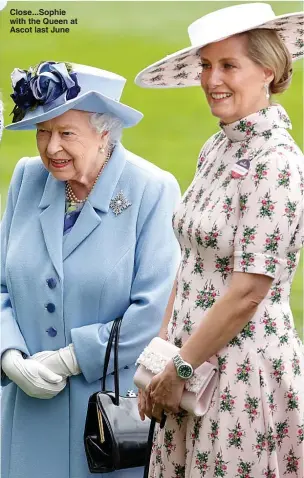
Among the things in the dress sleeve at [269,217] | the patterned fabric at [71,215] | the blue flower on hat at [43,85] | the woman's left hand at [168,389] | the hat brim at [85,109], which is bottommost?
the woman's left hand at [168,389]

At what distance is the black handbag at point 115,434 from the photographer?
394cm

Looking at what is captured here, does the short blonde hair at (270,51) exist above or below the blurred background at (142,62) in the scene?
above

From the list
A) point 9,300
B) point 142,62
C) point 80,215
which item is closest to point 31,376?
point 9,300

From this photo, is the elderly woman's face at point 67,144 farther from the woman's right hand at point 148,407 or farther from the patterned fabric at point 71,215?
the woman's right hand at point 148,407

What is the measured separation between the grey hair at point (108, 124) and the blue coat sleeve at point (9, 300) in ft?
1.31

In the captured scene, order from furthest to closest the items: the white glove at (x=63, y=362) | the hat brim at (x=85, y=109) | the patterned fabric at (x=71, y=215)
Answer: the patterned fabric at (x=71, y=215)
the white glove at (x=63, y=362)
the hat brim at (x=85, y=109)

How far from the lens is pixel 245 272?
3240 mm

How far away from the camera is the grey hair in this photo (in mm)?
4184

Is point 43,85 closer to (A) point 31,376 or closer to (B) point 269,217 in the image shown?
(A) point 31,376

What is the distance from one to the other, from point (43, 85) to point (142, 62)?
16.4ft

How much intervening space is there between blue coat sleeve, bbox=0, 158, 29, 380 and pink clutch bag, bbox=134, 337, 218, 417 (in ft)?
2.83

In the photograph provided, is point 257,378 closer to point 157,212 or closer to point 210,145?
point 210,145

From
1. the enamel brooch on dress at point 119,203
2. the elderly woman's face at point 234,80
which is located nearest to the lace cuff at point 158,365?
the elderly woman's face at point 234,80

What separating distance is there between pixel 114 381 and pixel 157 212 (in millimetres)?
636
